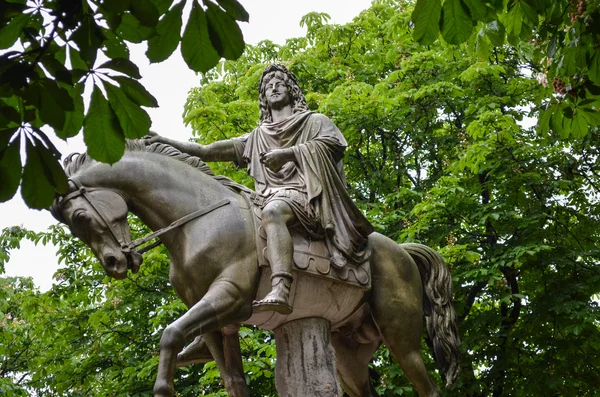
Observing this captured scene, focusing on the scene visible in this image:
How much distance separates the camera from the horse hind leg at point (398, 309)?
7.09 meters

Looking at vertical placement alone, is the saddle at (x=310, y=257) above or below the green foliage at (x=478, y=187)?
below

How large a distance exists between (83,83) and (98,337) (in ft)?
35.0

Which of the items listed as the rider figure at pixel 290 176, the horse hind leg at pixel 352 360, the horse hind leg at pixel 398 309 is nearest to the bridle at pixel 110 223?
the rider figure at pixel 290 176

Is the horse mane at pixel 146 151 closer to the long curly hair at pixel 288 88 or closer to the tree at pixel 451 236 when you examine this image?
the long curly hair at pixel 288 88

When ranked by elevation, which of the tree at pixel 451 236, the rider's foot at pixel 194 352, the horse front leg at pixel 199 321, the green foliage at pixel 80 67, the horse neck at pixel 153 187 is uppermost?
the tree at pixel 451 236

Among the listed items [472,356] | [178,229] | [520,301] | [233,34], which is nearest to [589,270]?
[520,301]

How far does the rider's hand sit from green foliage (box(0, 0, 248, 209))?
3.60 m

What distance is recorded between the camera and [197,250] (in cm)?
643

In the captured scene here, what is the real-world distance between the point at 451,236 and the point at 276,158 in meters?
5.47

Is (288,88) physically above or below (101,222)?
above

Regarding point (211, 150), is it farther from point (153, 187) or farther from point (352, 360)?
point (352, 360)

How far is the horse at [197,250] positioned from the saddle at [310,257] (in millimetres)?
55

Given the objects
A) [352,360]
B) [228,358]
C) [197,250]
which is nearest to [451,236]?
[352,360]

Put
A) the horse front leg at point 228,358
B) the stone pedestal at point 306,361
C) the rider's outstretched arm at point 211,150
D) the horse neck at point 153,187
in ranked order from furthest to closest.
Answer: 1. the rider's outstretched arm at point 211,150
2. the horse front leg at point 228,358
3. the stone pedestal at point 306,361
4. the horse neck at point 153,187
